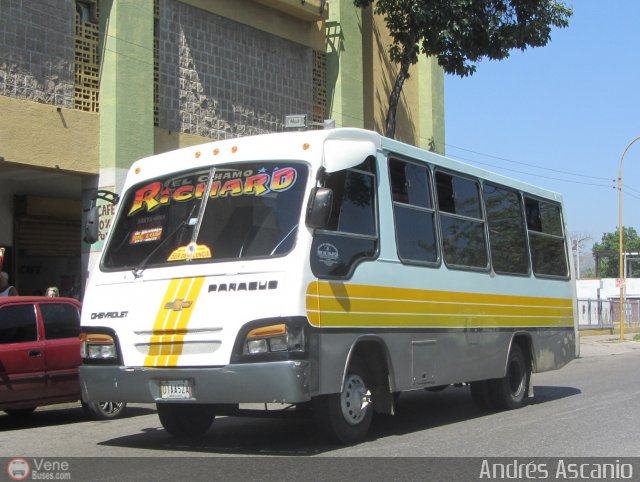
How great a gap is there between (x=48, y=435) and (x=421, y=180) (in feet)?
17.3

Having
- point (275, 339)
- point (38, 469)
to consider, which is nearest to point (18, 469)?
point (38, 469)

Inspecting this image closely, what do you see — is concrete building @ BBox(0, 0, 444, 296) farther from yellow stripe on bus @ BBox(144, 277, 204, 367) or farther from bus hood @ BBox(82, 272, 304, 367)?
yellow stripe on bus @ BBox(144, 277, 204, 367)

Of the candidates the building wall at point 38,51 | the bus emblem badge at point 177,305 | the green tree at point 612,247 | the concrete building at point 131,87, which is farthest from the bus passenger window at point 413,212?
the green tree at point 612,247

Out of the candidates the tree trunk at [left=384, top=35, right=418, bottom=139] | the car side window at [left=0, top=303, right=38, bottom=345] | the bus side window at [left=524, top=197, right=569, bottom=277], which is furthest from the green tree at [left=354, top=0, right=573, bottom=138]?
the car side window at [left=0, top=303, right=38, bottom=345]

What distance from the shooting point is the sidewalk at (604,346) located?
2831 cm

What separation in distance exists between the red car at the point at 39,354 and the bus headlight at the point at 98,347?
231cm

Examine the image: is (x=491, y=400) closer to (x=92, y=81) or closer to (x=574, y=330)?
(x=574, y=330)

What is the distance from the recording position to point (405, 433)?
920 centimetres

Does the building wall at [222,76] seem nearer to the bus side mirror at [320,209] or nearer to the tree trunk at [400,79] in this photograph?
the tree trunk at [400,79]

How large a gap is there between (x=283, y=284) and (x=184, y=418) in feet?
8.16

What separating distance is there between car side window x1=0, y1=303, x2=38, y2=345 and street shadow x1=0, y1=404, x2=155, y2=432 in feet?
3.89

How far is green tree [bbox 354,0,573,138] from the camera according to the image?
64.9ft

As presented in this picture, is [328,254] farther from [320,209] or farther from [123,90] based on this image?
[123,90]

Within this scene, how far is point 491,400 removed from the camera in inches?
446
